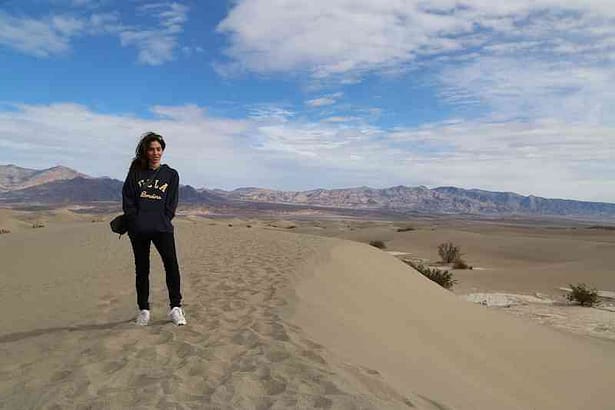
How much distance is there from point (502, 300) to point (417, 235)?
22254 millimetres

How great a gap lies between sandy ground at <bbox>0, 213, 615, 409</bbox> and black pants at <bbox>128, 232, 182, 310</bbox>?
403mm

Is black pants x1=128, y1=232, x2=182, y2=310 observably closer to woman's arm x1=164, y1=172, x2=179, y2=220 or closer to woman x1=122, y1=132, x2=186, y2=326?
woman x1=122, y1=132, x2=186, y2=326

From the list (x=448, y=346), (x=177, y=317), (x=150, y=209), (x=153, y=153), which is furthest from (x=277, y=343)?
(x=448, y=346)

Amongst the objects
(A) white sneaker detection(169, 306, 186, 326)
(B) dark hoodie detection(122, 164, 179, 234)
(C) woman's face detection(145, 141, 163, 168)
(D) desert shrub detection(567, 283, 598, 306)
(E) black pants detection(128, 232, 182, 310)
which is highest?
(C) woman's face detection(145, 141, 163, 168)

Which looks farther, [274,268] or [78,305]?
[274,268]

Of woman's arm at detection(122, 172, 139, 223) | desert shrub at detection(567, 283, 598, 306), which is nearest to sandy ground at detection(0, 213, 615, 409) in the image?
woman's arm at detection(122, 172, 139, 223)

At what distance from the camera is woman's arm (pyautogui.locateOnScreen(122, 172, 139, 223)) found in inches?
211

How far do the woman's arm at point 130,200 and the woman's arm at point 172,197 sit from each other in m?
0.33

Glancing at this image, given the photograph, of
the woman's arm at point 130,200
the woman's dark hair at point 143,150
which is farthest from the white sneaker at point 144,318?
the woman's dark hair at point 143,150

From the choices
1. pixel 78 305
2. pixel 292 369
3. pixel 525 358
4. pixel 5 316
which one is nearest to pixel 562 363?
pixel 525 358

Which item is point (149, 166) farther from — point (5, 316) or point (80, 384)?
point (5, 316)

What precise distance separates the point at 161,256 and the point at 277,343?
1.70 metres

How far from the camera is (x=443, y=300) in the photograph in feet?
32.3

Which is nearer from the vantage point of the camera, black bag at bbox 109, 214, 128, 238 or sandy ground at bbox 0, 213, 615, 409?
sandy ground at bbox 0, 213, 615, 409
